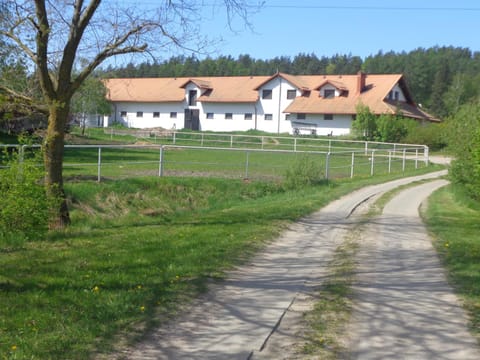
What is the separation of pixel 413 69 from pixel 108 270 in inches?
4953

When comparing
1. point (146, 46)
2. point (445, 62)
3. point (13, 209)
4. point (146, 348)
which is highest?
point (445, 62)

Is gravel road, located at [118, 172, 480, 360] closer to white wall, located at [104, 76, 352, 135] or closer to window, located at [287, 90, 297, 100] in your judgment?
white wall, located at [104, 76, 352, 135]

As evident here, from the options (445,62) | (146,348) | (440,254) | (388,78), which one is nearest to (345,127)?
(388,78)

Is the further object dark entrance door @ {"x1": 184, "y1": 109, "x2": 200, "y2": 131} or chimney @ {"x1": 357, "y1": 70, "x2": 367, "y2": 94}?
dark entrance door @ {"x1": 184, "y1": 109, "x2": 200, "y2": 131}

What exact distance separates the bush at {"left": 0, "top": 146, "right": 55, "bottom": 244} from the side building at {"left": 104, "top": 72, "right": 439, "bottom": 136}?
49248 mm

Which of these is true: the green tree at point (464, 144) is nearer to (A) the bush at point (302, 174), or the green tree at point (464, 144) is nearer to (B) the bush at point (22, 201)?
(A) the bush at point (302, 174)

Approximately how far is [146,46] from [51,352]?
27.7ft

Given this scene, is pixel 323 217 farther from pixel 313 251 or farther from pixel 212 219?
pixel 313 251

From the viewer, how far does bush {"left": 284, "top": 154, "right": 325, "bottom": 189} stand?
72.8 ft

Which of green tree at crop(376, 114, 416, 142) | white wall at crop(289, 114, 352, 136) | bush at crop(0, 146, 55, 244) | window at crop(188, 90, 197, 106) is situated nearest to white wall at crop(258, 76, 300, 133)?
white wall at crop(289, 114, 352, 136)

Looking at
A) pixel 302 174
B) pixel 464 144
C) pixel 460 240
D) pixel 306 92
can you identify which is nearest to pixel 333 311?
pixel 460 240

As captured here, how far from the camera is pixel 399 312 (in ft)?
22.3

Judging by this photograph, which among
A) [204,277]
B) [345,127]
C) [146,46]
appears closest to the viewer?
[204,277]

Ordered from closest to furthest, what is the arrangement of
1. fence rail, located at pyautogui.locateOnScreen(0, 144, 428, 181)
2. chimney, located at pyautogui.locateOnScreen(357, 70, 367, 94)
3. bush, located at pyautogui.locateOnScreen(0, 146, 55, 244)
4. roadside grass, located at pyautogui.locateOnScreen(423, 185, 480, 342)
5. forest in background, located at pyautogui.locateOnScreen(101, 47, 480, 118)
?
roadside grass, located at pyautogui.locateOnScreen(423, 185, 480, 342), bush, located at pyautogui.locateOnScreen(0, 146, 55, 244), fence rail, located at pyautogui.locateOnScreen(0, 144, 428, 181), chimney, located at pyautogui.locateOnScreen(357, 70, 367, 94), forest in background, located at pyautogui.locateOnScreen(101, 47, 480, 118)
